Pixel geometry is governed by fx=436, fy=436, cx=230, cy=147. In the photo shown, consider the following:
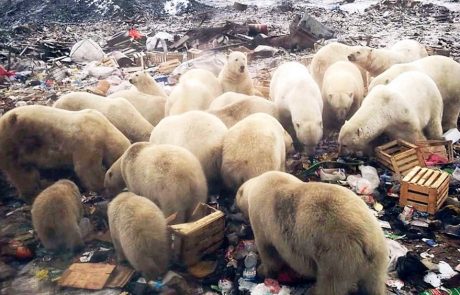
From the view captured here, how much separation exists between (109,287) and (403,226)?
349 cm

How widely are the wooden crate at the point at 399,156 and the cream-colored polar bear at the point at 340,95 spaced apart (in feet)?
4.10

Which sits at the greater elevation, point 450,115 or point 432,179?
point 432,179

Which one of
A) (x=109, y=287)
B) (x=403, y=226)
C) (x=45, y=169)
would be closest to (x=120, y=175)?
(x=45, y=169)

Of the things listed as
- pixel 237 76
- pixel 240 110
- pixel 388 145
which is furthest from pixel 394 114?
pixel 237 76

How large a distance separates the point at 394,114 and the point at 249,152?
280cm

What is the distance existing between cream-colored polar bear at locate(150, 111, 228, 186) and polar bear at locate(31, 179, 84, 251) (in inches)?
65.5

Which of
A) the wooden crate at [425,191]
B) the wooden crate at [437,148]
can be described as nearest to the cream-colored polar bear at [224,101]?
the wooden crate at [437,148]

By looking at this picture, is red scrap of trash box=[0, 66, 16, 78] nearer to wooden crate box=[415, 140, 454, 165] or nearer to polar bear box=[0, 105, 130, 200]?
polar bear box=[0, 105, 130, 200]

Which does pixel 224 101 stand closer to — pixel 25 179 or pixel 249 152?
pixel 249 152

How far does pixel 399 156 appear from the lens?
6.41 meters

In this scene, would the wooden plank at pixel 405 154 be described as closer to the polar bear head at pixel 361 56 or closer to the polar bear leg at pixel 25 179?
the polar bear head at pixel 361 56

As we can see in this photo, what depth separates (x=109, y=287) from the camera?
4.53 meters

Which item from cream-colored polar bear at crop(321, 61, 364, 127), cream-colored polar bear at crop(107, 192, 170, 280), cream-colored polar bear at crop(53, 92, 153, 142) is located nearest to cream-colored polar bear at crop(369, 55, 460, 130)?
cream-colored polar bear at crop(321, 61, 364, 127)

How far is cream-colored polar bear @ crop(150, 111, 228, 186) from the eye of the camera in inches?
234
